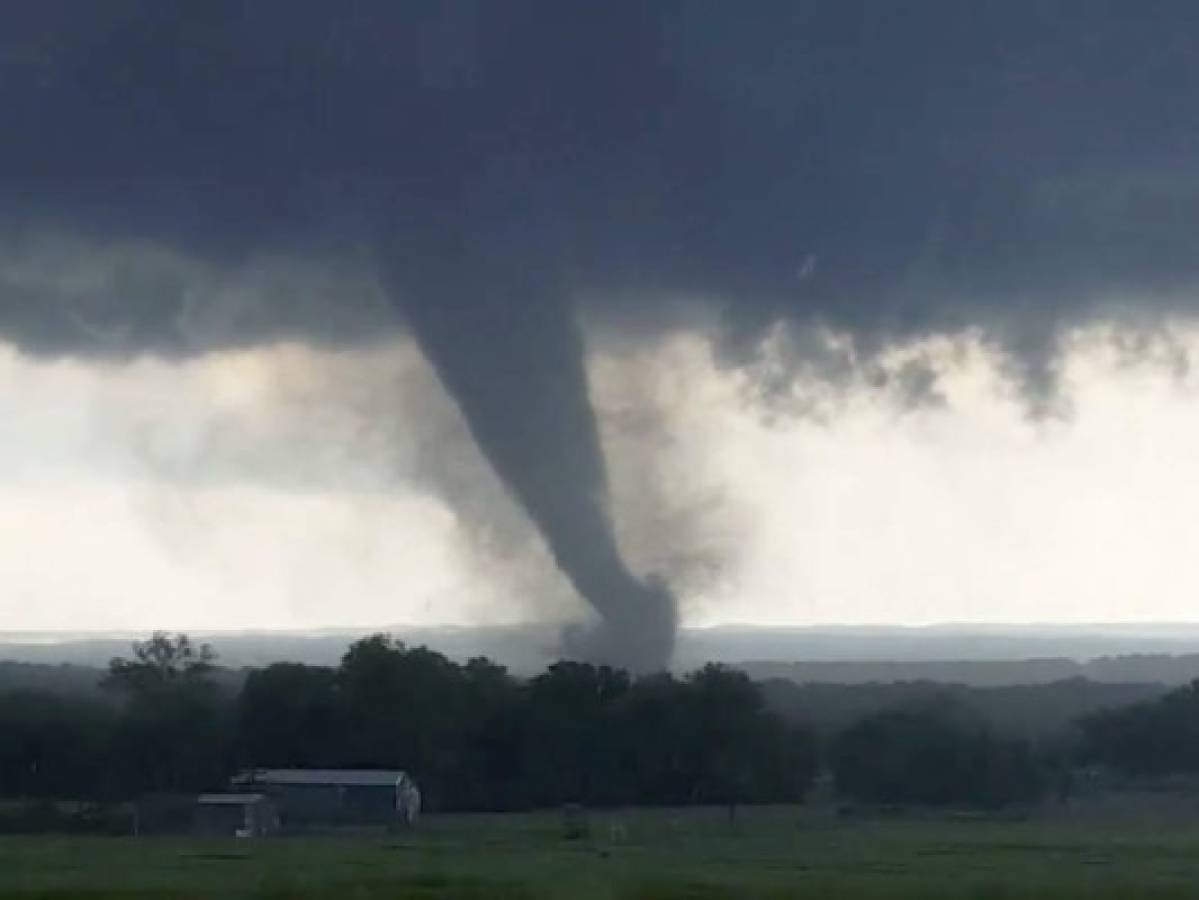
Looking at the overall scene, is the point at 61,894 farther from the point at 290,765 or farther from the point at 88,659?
the point at 88,659

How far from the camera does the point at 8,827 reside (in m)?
59.3

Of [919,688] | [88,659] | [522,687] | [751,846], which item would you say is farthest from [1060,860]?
[88,659]

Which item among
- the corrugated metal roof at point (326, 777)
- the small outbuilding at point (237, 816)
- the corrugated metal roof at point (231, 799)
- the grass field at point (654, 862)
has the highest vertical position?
the corrugated metal roof at point (326, 777)

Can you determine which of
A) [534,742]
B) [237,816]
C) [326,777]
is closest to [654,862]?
[237,816]

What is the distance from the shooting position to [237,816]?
203 ft

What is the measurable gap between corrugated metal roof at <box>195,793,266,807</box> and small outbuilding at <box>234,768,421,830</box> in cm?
66

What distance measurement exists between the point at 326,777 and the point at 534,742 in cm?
683

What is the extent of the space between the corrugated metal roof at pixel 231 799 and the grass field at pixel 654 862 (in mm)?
6767

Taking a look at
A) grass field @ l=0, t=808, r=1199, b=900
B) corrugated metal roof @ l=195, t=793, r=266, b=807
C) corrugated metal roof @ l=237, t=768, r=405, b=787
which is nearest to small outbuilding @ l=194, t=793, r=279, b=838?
corrugated metal roof @ l=195, t=793, r=266, b=807

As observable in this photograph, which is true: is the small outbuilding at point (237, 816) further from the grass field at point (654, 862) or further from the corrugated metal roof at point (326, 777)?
the grass field at point (654, 862)

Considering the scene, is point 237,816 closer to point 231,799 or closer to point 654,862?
point 231,799

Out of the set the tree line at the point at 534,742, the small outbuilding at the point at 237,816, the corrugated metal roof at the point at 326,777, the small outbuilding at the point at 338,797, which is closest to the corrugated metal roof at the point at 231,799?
the small outbuilding at the point at 237,816

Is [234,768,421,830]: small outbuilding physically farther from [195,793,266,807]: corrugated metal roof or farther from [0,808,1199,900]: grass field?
[0,808,1199,900]: grass field

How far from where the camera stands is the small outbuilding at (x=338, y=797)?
2491 inches
